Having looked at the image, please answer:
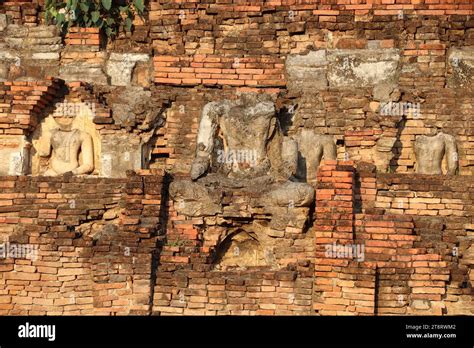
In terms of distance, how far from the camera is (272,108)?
17703 millimetres

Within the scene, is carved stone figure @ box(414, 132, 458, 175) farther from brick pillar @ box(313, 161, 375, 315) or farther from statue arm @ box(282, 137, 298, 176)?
brick pillar @ box(313, 161, 375, 315)

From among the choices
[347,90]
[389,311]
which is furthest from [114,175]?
[389,311]

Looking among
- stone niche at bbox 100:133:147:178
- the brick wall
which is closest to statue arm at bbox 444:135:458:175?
the brick wall

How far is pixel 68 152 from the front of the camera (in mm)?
18297

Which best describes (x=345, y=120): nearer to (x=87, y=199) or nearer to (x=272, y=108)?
(x=272, y=108)

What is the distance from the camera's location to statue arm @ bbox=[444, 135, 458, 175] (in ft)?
58.7

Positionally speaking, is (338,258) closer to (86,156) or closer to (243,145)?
(243,145)

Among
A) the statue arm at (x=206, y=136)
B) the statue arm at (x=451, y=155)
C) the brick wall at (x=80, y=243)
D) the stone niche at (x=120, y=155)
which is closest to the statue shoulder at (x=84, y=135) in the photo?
the stone niche at (x=120, y=155)

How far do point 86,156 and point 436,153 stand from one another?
5.02 m

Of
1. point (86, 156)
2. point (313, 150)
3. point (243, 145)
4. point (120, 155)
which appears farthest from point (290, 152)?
point (86, 156)

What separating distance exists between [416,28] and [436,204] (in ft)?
11.2

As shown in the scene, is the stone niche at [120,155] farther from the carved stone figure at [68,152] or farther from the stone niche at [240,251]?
the stone niche at [240,251]

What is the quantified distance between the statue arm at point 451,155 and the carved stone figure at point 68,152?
5.09 m

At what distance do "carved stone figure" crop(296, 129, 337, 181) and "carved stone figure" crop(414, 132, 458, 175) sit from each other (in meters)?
1.27
